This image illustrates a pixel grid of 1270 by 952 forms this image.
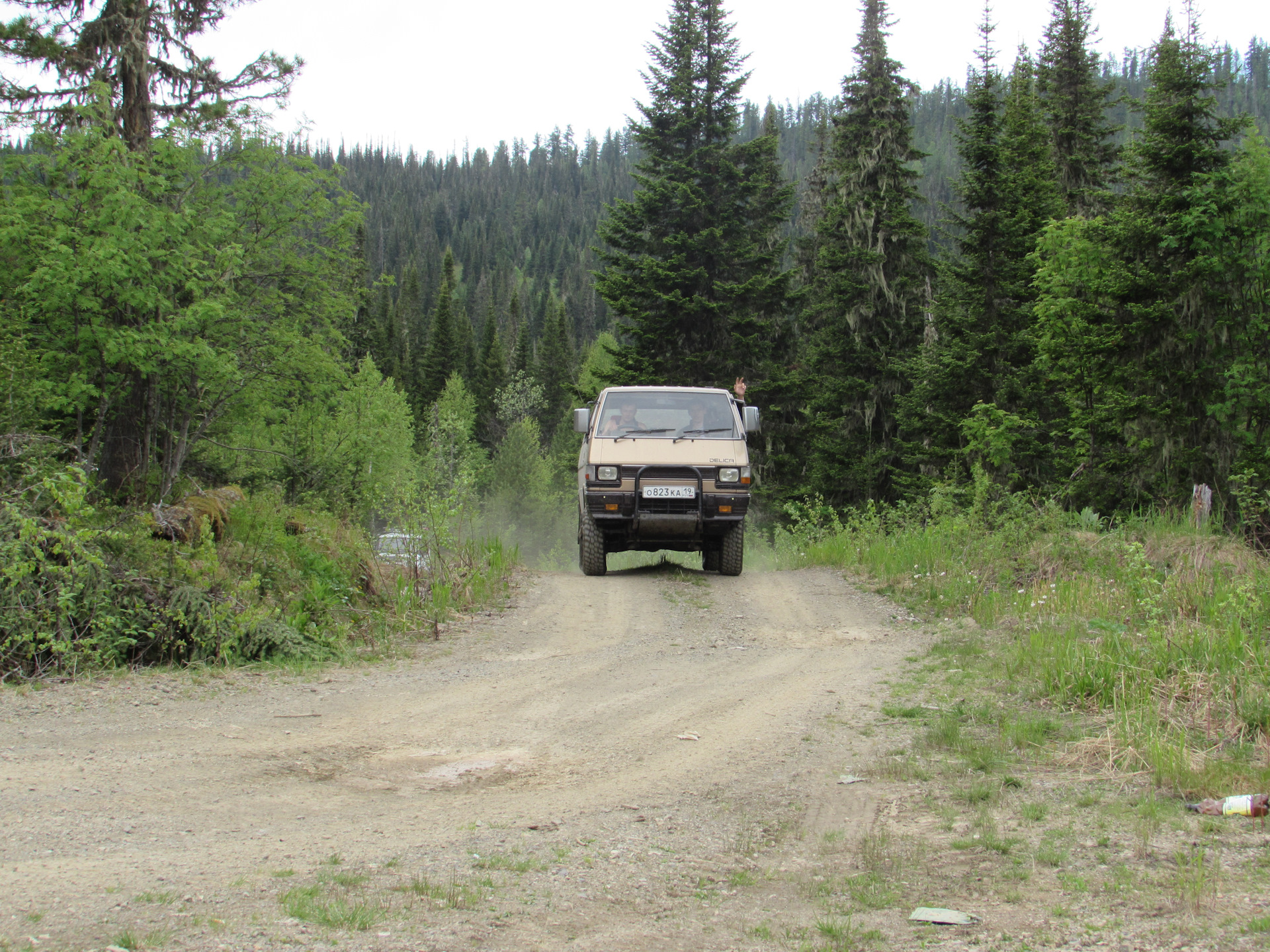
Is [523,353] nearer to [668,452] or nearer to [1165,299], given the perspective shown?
[1165,299]

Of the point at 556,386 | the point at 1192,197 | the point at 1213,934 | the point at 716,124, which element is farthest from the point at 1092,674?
the point at 556,386

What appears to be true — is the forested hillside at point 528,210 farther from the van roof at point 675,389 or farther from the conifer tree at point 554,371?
the van roof at point 675,389

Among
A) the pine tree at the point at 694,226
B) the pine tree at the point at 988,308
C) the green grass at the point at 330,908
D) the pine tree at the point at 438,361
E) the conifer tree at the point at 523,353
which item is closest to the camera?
the green grass at the point at 330,908

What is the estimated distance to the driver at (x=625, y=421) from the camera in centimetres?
1203

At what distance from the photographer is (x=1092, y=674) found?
5961 millimetres

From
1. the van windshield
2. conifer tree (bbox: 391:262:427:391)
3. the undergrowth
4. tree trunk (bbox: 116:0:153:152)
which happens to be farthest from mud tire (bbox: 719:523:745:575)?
conifer tree (bbox: 391:262:427:391)

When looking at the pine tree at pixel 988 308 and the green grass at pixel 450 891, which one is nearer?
the green grass at pixel 450 891

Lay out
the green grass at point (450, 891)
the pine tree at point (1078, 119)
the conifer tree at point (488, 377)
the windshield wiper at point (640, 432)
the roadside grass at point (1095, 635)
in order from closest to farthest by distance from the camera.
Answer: the green grass at point (450, 891)
the roadside grass at point (1095, 635)
the windshield wiper at point (640, 432)
the pine tree at point (1078, 119)
the conifer tree at point (488, 377)

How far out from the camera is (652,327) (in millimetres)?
28375

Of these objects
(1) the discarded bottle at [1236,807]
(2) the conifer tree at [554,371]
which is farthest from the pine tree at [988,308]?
(2) the conifer tree at [554,371]

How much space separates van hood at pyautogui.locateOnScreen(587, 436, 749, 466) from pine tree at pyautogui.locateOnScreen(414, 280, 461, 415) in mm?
69569

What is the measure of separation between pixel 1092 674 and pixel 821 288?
96.2ft

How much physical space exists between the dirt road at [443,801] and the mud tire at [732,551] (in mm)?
4105

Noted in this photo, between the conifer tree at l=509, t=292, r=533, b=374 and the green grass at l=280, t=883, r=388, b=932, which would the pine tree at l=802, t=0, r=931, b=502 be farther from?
the conifer tree at l=509, t=292, r=533, b=374
